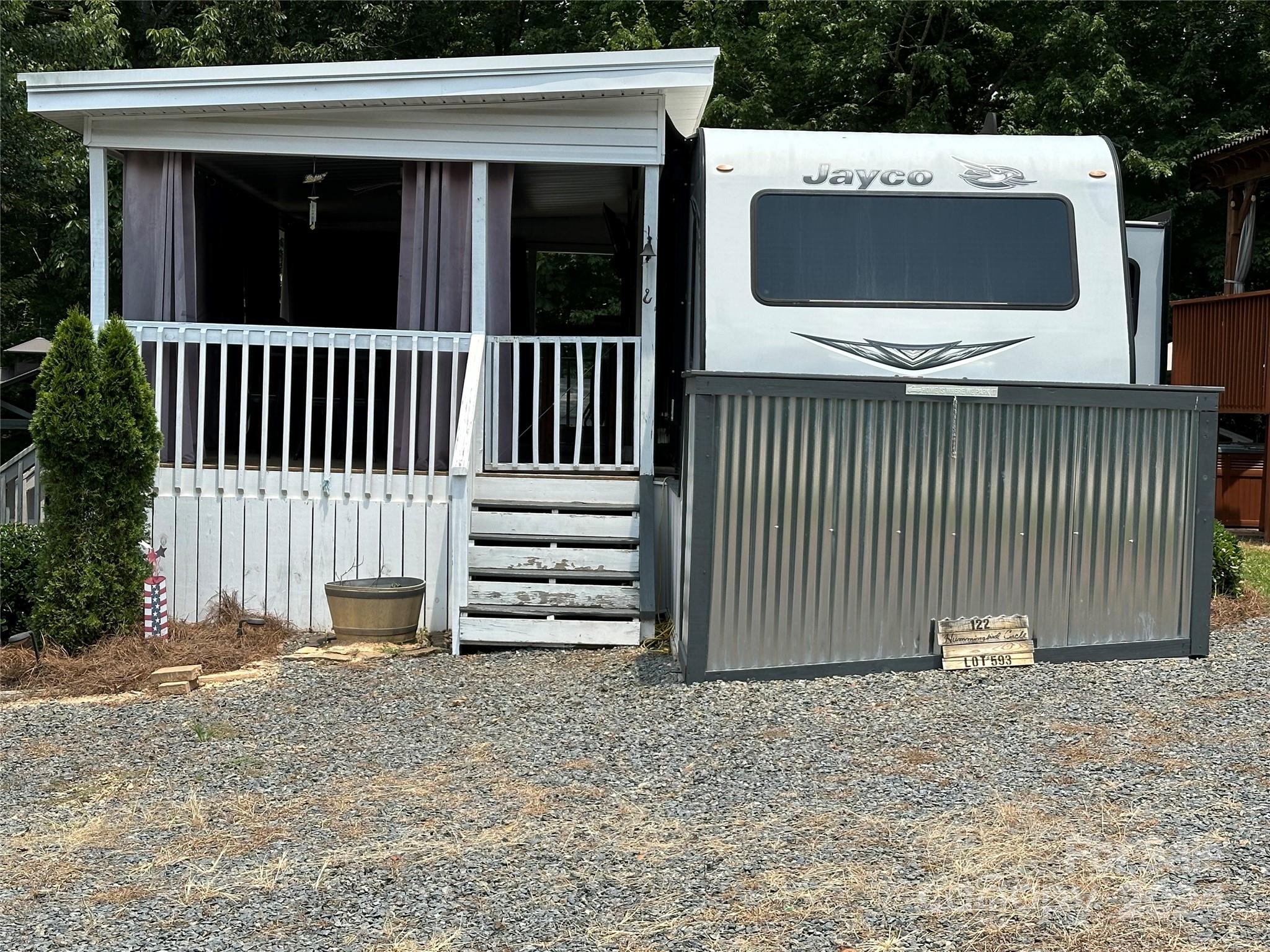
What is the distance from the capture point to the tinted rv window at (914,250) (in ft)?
23.0

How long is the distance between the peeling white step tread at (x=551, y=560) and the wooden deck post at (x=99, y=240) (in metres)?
2.89

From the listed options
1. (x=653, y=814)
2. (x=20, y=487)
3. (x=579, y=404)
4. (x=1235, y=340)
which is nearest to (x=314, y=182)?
(x=579, y=404)

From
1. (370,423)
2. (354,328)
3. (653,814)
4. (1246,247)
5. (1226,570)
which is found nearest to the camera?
(653,814)

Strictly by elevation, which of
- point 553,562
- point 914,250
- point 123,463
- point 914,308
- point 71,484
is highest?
point 914,250

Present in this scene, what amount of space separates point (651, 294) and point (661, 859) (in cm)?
487

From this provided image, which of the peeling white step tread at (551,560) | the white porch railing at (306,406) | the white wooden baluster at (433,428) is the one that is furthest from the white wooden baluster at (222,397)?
the peeling white step tread at (551,560)

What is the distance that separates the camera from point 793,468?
19.9 ft

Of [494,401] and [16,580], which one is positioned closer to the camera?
[16,580]

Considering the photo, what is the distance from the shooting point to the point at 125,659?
669 cm

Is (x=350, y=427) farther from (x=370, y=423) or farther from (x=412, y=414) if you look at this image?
(x=412, y=414)

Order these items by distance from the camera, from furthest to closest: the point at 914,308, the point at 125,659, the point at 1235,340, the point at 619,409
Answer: the point at 1235,340, the point at 619,409, the point at 914,308, the point at 125,659

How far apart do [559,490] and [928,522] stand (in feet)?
7.98

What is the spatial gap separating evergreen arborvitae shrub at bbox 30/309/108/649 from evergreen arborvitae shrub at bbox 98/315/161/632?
4cm

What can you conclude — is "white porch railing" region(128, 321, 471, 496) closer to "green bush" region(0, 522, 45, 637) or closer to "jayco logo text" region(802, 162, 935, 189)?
"green bush" region(0, 522, 45, 637)
